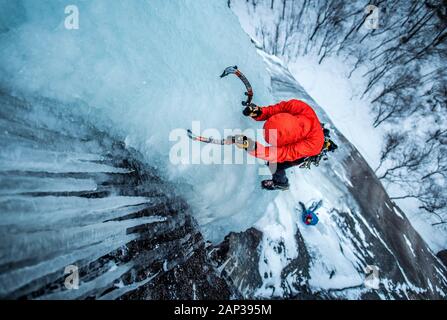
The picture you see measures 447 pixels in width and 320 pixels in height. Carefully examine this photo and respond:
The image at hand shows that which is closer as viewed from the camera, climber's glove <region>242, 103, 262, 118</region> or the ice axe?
the ice axe

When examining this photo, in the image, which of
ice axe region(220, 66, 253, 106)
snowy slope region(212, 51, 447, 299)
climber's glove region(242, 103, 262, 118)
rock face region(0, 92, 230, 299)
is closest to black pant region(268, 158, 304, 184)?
snowy slope region(212, 51, 447, 299)

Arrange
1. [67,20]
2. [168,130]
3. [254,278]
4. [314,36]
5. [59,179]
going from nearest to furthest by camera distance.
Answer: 1. [59,179]
2. [67,20]
3. [168,130]
4. [254,278]
5. [314,36]

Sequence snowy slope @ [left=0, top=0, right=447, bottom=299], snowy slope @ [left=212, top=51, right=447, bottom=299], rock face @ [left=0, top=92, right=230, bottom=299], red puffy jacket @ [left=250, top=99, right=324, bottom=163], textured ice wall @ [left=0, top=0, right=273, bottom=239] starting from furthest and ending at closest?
snowy slope @ [left=212, top=51, right=447, bottom=299]
red puffy jacket @ [left=250, top=99, right=324, bottom=163]
textured ice wall @ [left=0, top=0, right=273, bottom=239]
snowy slope @ [left=0, top=0, right=447, bottom=299]
rock face @ [left=0, top=92, right=230, bottom=299]

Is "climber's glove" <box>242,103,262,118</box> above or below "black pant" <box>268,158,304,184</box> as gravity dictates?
above

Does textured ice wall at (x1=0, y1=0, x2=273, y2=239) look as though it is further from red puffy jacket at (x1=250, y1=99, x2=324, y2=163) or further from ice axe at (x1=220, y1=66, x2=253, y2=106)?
red puffy jacket at (x1=250, y1=99, x2=324, y2=163)

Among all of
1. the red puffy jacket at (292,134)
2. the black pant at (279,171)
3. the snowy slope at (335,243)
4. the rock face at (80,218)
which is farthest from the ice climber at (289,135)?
the snowy slope at (335,243)
